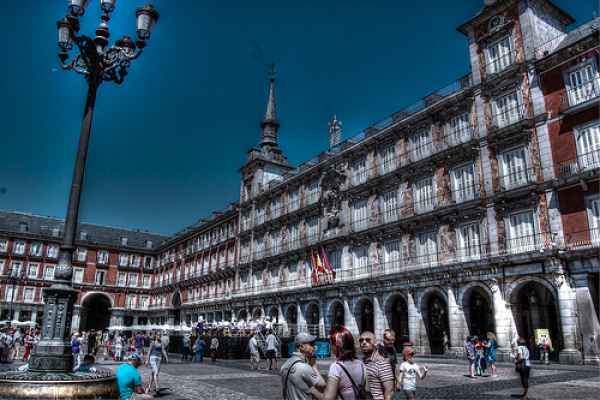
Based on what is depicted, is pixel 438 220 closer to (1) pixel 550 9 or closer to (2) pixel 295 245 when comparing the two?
(1) pixel 550 9

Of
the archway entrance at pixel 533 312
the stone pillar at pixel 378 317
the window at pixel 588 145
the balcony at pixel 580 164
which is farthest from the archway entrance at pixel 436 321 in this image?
the window at pixel 588 145

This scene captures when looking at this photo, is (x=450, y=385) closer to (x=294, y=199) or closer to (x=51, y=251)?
(x=294, y=199)

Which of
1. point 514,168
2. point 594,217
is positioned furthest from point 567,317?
point 514,168

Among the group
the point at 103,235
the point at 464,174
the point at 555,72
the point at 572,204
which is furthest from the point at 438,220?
the point at 103,235

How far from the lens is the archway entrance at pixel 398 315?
28484 mm

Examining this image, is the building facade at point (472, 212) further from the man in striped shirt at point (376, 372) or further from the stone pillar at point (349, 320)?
the man in striped shirt at point (376, 372)

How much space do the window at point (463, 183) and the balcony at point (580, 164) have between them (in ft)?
15.5

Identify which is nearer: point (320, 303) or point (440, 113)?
point (440, 113)

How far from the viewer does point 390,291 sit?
28.1m

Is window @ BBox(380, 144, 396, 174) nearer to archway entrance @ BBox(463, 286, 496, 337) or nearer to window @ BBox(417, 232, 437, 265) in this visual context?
window @ BBox(417, 232, 437, 265)

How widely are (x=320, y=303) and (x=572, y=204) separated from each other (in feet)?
61.7

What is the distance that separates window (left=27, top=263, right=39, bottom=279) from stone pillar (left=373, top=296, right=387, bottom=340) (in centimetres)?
5034

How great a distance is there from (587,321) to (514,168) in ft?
26.1

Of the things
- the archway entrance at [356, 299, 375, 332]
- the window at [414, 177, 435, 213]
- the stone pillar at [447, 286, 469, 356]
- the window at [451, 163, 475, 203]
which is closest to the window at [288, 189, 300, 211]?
the archway entrance at [356, 299, 375, 332]
